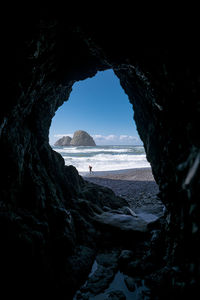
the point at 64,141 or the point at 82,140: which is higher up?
the point at 82,140

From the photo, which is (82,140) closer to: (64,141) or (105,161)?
(64,141)

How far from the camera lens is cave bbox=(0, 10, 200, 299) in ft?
10.0

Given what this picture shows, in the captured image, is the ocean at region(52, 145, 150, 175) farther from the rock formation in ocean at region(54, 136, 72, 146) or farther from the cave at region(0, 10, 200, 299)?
the rock formation in ocean at region(54, 136, 72, 146)

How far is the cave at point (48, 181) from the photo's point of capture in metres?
3.05

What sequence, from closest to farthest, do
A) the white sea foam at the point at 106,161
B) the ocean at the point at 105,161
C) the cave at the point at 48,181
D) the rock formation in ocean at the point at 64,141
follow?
the cave at the point at 48,181 → the ocean at the point at 105,161 → the white sea foam at the point at 106,161 → the rock formation in ocean at the point at 64,141

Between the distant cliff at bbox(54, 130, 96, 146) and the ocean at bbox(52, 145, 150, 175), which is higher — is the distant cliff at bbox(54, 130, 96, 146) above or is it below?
above

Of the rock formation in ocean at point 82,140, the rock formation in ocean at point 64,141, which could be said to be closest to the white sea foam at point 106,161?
the rock formation in ocean at point 82,140

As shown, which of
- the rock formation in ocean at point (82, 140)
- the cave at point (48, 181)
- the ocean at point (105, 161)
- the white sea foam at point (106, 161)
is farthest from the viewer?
the rock formation in ocean at point (82, 140)

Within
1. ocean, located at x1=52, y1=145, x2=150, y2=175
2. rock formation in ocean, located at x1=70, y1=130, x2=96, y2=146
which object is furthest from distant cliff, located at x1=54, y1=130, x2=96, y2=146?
ocean, located at x1=52, y1=145, x2=150, y2=175

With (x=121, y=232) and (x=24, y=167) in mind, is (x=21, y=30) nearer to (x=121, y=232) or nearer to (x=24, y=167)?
(x=24, y=167)

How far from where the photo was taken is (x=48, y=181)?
330 inches

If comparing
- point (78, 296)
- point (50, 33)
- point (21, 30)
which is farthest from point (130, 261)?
point (50, 33)

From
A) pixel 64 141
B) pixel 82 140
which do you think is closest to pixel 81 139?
pixel 82 140

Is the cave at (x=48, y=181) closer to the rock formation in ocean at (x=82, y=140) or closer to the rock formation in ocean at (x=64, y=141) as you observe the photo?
the rock formation in ocean at (x=82, y=140)
